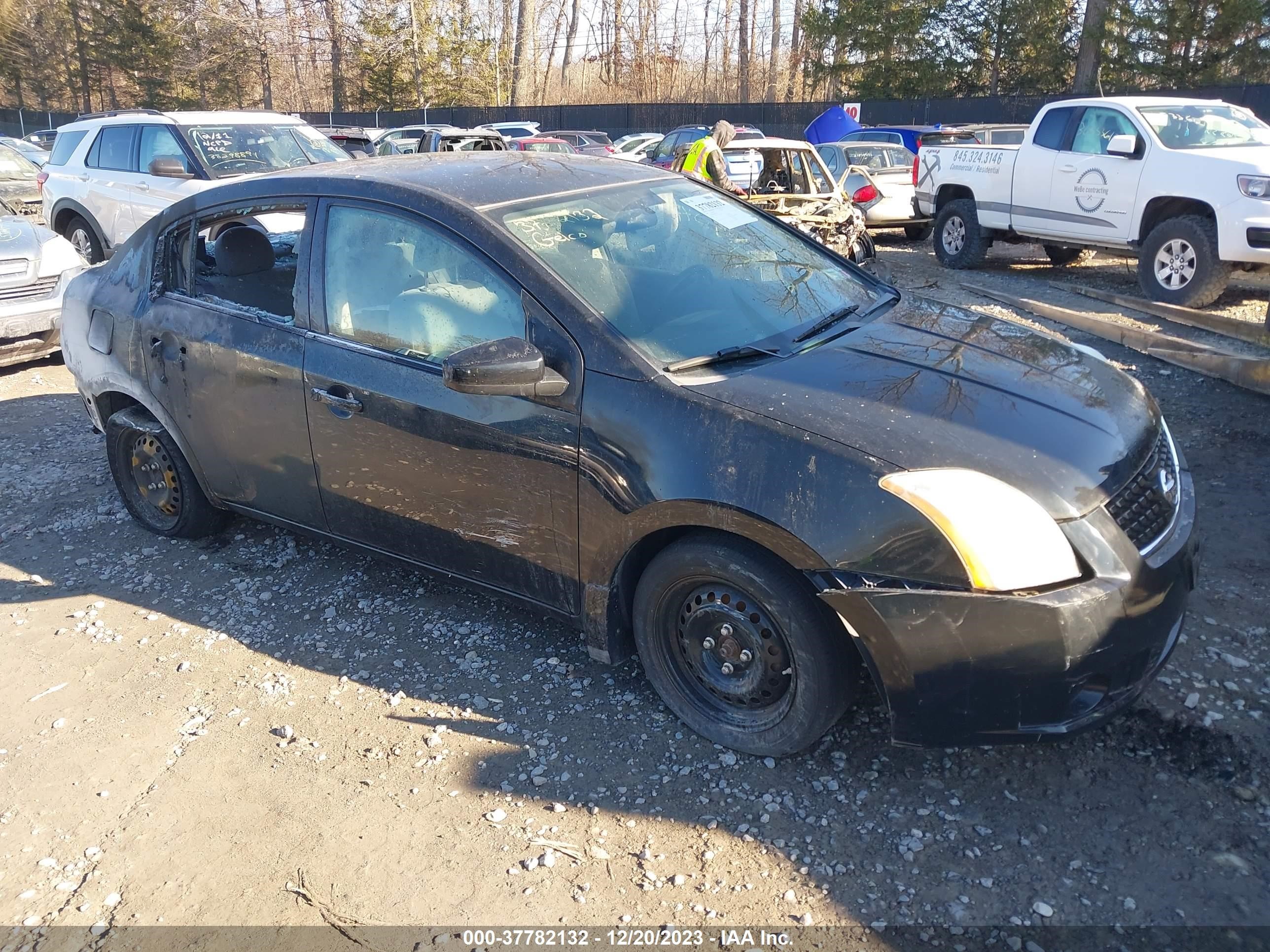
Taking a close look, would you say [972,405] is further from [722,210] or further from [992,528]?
[722,210]

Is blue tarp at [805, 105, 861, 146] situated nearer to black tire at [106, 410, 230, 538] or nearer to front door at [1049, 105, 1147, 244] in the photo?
front door at [1049, 105, 1147, 244]

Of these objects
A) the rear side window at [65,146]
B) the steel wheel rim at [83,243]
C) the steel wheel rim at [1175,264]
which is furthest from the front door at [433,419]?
the rear side window at [65,146]

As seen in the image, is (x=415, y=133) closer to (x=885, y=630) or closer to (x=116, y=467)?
(x=116, y=467)

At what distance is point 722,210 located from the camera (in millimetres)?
4000

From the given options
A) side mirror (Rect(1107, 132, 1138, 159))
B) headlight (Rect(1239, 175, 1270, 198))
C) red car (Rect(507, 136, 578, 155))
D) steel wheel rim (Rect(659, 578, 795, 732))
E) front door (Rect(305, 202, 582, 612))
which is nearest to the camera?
steel wheel rim (Rect(659, 578, 795, 732))

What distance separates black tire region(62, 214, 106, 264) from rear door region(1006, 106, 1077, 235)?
1018 centimetres

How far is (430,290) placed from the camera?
11.1 feet

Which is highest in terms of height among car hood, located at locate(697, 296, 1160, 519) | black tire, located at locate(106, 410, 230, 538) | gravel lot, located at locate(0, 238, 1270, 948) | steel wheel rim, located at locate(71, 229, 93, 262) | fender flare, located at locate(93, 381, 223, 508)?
car hood, located at locate(697, 296, 1160, 519)

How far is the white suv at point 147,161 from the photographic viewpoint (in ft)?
31.7

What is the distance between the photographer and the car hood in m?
2.59

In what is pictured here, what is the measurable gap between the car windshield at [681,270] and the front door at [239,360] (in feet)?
3.66

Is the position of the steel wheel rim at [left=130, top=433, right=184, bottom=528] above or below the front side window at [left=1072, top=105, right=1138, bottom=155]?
below

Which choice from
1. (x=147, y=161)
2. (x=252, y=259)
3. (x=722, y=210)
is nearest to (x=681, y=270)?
(x=722, y=210)

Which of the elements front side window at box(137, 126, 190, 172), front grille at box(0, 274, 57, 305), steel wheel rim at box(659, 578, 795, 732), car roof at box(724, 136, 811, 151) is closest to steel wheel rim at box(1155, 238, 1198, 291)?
car roof at box(724, 136, 811, 151)
